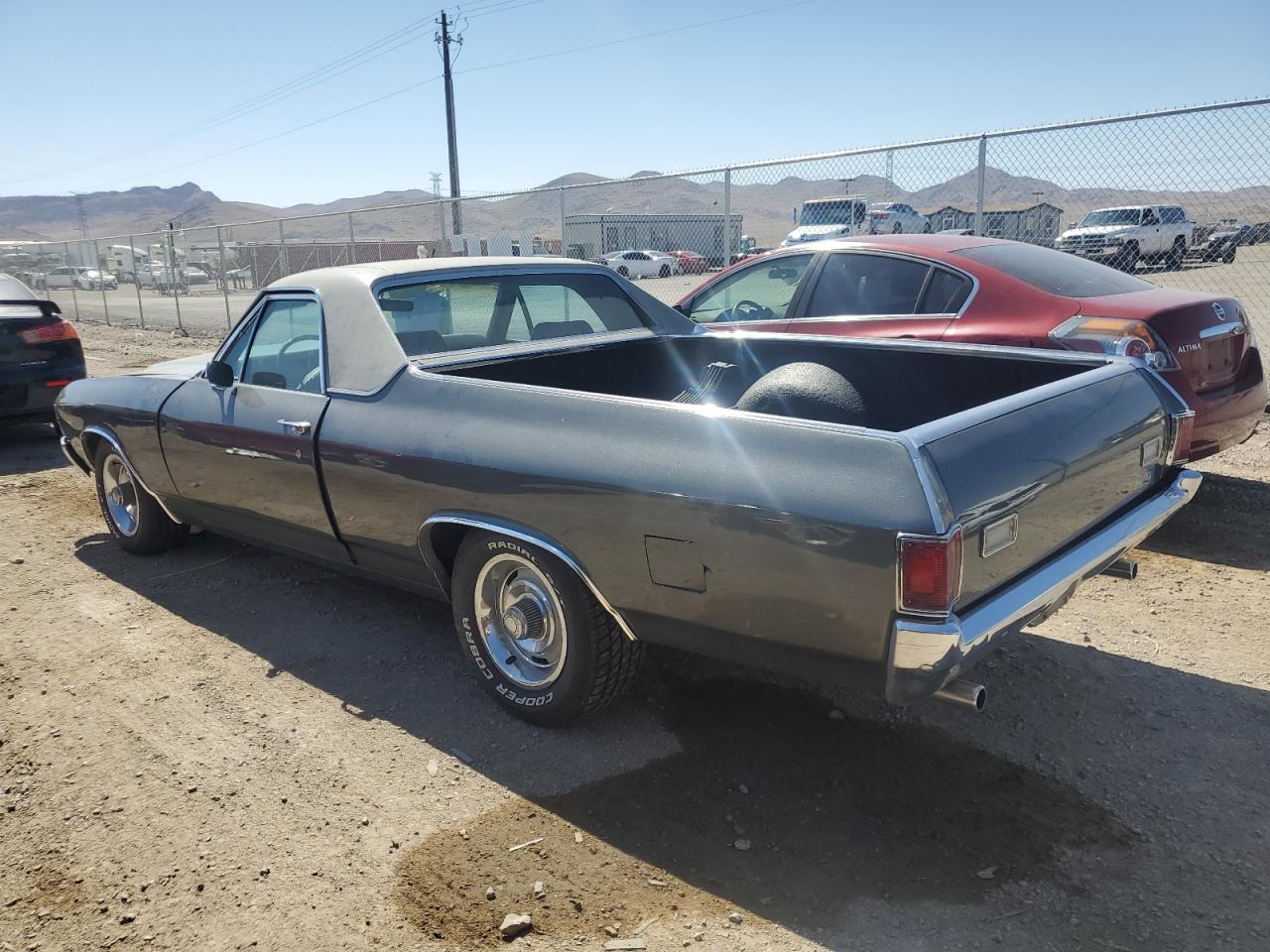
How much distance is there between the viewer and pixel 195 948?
237cm

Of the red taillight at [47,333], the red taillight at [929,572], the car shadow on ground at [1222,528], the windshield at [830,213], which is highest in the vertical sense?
the windshield at [830,213]

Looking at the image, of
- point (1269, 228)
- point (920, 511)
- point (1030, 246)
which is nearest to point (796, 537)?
point (920, 511)

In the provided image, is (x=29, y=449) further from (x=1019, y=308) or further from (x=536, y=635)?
(x=1019, y=308)

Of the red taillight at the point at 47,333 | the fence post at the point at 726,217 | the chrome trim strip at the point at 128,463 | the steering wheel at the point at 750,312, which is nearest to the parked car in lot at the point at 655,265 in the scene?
the fence post at the point at 726,217

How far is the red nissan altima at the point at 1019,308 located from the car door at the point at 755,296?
10mm

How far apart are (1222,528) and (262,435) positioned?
4927 millimetres

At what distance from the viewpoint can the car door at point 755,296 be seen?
5.93 m

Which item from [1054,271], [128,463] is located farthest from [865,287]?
[128,463]

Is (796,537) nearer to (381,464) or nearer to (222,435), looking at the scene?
(381,464)

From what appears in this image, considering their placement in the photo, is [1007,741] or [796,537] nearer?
[796,537]

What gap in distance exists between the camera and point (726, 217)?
380 inches

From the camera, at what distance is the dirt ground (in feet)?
7.92

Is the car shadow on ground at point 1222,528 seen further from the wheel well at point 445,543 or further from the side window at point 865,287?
the wheel well at point 445,543

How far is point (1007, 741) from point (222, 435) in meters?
3.44
